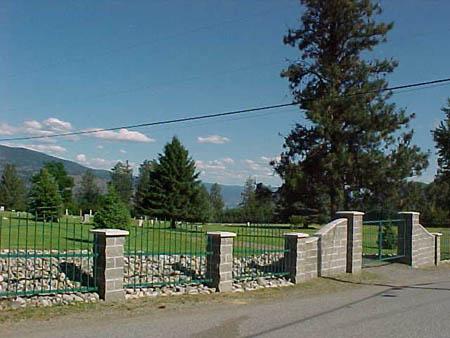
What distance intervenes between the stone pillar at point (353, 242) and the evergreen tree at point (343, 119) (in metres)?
18.8

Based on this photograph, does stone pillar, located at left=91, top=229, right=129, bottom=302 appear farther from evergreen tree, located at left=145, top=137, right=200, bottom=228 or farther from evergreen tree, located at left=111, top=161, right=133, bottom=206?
evergreen tree, located at left=111, top=161, right=133, bottom=206

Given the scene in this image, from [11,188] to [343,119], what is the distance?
63.0 m

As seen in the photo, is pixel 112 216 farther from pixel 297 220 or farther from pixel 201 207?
pixel 201 207

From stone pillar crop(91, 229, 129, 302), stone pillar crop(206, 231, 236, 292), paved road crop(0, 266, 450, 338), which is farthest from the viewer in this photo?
stone pillar crop(206, 231, 236, 292)

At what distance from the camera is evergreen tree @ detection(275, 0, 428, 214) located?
116 ft

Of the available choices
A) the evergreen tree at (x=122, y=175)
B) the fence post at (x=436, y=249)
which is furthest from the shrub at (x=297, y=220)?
the evergreen tree at (x=122, y=175)

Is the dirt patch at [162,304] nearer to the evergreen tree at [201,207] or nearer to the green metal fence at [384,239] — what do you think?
the green metal fence at [384,239]

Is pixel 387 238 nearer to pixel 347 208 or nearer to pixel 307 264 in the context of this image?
pixel 307 264

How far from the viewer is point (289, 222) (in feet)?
133

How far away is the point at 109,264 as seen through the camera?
33.1 ft

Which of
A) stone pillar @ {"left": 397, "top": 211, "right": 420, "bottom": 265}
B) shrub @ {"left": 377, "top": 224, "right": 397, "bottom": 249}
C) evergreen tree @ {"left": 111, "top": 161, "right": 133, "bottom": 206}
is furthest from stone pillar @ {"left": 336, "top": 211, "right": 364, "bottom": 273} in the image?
evergreen tree @ {"left": 111, "top": 161, "right": 133, "bottom": 206}

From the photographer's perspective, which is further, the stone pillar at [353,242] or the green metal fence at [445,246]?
the green metal fence at [445,246]

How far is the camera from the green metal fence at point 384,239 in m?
17.9

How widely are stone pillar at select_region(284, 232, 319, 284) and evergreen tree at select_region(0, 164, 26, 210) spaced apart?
71.3 meters
